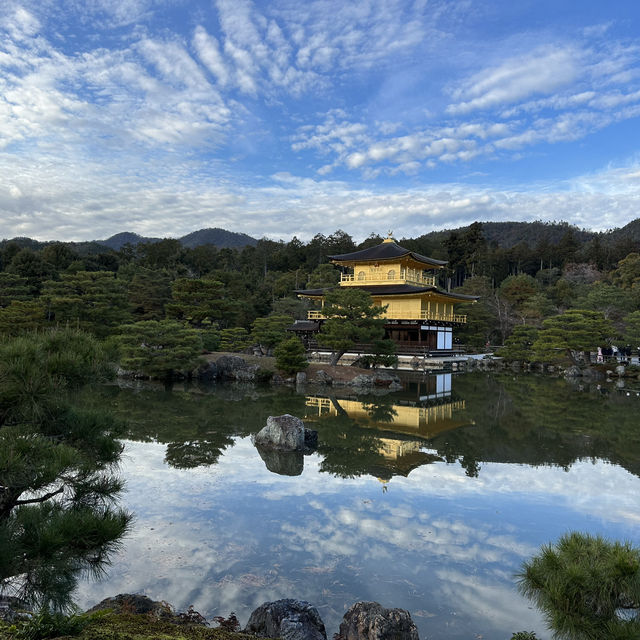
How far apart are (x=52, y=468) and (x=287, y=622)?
1.98m

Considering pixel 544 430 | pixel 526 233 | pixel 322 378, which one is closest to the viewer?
pixel 544 430

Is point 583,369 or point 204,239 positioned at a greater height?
point 204,239

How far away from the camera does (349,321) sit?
1986 cm

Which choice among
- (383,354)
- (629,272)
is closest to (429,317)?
(383,354)

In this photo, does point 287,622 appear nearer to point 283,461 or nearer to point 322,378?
point 283,461

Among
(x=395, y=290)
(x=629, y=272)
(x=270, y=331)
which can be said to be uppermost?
(x=629, y=272)

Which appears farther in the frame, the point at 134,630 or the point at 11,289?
the point at 11,289

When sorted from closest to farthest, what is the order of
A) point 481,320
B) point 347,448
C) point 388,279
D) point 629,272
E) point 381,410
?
point 347,448, point 381,410, point 388,279, point 481,320, point 629,272

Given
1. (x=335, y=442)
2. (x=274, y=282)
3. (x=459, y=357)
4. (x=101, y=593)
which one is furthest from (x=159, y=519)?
(x=274, y=282)

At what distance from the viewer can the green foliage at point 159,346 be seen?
18.0 metres

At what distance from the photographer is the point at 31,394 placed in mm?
3080

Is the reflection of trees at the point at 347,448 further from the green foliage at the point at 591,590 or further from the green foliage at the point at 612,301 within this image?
the green foliage at the point at 612,301

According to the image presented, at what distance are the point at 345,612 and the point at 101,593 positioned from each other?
2.16 meters

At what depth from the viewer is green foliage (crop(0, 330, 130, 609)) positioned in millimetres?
2676
